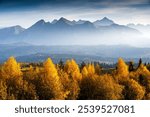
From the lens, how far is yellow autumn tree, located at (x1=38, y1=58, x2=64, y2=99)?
26938 millimetres

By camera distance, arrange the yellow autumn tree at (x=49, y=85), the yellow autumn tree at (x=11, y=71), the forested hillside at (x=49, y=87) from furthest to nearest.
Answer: the yellow autumn tree at (x=11, y=71) → the yellow autumn tree at (x=49, y=85) → the forested hillside at (x=49, y=87)

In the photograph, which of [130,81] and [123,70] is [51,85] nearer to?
[130,81]

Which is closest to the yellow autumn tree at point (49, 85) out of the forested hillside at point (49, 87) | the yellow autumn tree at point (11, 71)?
the forested hillside at point (49, 87)

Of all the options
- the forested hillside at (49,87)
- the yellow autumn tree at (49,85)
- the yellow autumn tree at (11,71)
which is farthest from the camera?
the yellow autumn tree at (11,71)

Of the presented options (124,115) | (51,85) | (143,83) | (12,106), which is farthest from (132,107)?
(143,83)

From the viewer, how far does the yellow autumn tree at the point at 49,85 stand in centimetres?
2694

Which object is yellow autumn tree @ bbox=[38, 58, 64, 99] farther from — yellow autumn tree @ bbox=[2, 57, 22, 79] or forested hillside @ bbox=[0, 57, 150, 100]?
yellow autumn tree @ bbox=[2, 57, 22, 79]

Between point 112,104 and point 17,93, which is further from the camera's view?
point 17,93

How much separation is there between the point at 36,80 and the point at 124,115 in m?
22.6

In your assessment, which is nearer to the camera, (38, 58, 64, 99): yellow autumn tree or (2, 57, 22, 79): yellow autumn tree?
(38, 58, 64, 99): yellow autumn tree

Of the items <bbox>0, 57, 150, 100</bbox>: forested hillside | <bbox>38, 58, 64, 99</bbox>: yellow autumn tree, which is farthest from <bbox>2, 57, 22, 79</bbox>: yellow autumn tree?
<bbox>38, 58, 64, 99</bbox>: yellow autumn tree

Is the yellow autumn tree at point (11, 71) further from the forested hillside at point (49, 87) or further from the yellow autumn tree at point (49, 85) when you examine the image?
the yellow autumn tree at point (49, 85)

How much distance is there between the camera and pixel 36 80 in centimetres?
2909

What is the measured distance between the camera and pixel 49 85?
29297 mm
